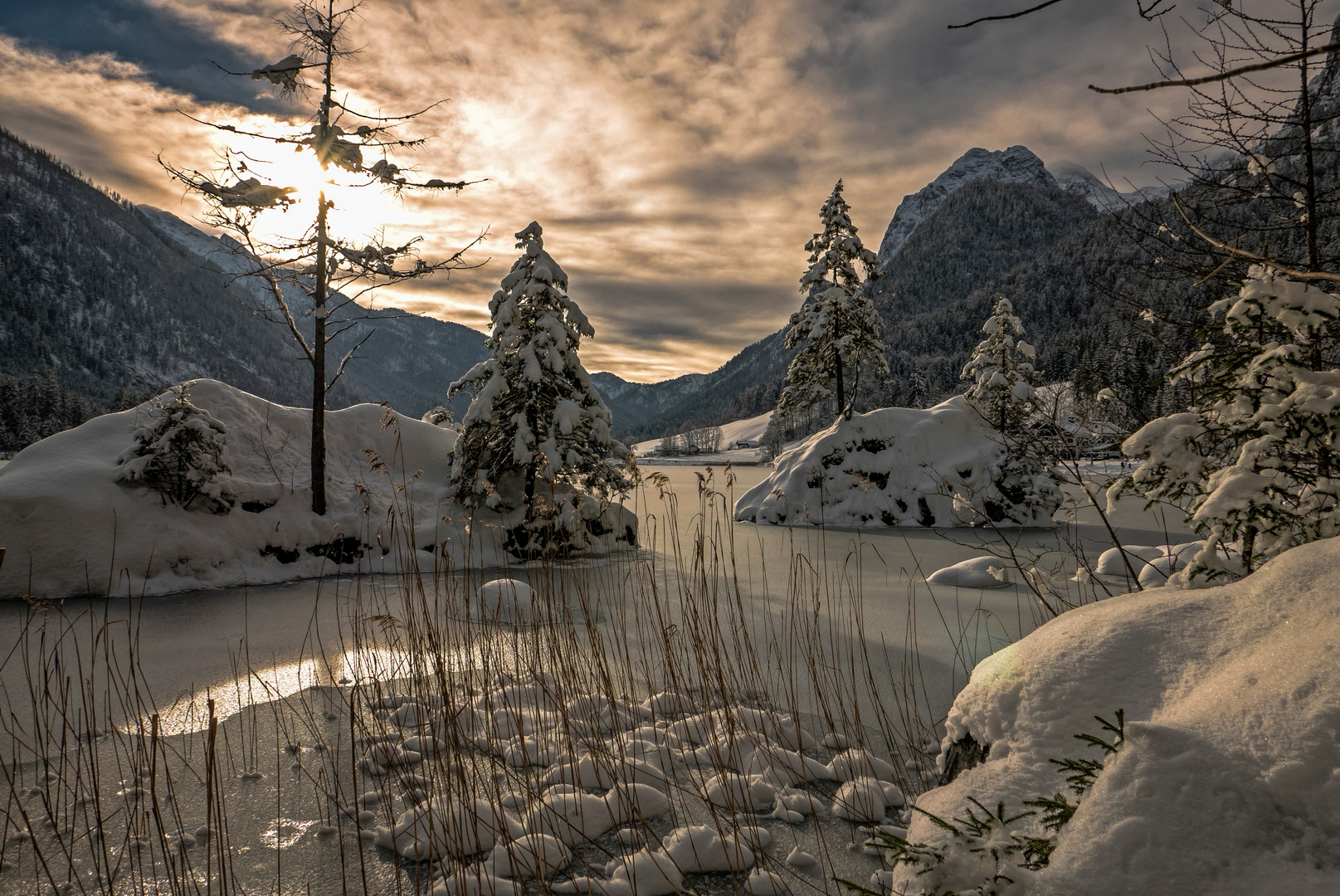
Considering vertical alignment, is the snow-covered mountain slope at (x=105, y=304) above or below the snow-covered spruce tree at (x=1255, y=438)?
above

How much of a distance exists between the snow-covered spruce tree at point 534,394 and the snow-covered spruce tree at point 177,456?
150 inches

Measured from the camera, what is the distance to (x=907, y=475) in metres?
15.5

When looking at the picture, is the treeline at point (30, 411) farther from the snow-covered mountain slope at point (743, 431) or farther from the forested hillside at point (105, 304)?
the snow-covered mountain slope at point (743, 431)

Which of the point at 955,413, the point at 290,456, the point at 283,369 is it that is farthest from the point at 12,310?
the point at 955,413

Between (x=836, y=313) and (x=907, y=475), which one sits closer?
(x=907, y=475)

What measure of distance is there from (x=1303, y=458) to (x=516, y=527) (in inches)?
433

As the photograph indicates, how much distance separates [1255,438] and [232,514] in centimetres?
1181

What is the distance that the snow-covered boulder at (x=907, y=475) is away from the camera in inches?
585

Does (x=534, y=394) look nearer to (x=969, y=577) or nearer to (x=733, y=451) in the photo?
(x=969, y=577)

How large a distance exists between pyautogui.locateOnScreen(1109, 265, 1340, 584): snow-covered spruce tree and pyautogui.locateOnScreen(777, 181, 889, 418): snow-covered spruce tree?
17.2 metres

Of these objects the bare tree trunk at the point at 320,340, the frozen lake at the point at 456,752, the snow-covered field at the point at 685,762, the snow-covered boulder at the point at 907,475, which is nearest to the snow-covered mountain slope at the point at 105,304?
the bare tree trunk at the point at 320,340

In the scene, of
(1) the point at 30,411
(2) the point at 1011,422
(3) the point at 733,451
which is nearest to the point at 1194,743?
(2) the point at 1011,422

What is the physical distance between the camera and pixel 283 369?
166 meters

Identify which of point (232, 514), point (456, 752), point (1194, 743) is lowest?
point (456, 752)
